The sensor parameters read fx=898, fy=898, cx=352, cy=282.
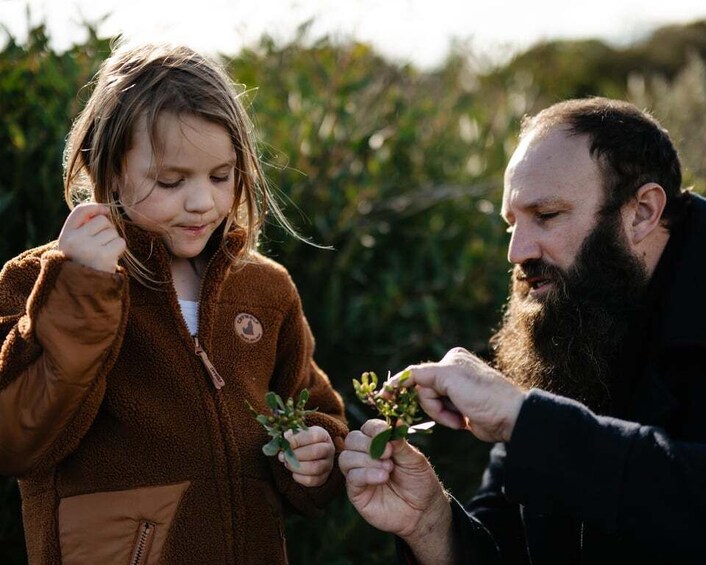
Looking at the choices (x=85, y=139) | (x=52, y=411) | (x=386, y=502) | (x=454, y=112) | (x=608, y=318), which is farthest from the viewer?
(x=454, y=112)

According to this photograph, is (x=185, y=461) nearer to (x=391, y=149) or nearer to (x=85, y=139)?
(x=85, y=139)

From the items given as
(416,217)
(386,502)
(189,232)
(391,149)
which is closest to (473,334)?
(416,217)

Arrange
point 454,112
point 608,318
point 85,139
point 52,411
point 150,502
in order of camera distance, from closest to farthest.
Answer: point 52,411, point 150,502, point 85,139, point 608,318, point 454,112

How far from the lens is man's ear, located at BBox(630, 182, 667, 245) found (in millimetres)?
3074

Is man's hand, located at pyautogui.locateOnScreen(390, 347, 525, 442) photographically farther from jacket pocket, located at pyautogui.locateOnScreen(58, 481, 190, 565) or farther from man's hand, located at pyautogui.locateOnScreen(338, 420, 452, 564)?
jacket pocket, located at pyautogui.locateOnScreen(58, 481, 190, 565)

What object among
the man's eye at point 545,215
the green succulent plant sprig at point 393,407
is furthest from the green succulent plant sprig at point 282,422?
the man's eye at point 545,215

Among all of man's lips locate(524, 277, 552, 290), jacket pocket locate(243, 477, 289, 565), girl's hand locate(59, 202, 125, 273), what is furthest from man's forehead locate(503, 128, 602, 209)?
girl's hand locate(59, 202, 125, 273)

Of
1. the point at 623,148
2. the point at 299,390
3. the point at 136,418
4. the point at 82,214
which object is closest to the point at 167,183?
the point at 82,214

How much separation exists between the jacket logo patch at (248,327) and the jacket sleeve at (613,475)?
815 mm

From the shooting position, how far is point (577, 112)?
316cm

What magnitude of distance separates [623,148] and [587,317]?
24.1 inches

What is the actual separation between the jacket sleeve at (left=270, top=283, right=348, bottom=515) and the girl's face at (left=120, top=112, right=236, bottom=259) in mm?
489

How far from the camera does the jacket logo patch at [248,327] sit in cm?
265

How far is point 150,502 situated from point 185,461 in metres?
0.14
